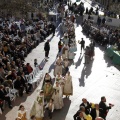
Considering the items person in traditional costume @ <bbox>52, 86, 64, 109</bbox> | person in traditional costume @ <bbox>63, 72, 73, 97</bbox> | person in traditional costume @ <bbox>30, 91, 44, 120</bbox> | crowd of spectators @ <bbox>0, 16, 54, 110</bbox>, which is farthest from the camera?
crowd of spectators @ <bbox>0, 16, 54, 110</bbox>

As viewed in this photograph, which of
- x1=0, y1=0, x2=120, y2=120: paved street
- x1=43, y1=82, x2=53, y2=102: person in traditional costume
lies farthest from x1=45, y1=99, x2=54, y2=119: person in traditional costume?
x1=43, y1=82, x2=53, y2=102: person in traditional costume

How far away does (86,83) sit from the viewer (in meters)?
17.9

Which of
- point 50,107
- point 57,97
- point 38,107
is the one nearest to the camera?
point 38,107

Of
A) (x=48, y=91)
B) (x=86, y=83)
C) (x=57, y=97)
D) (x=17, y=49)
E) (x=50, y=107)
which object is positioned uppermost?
(x=17, y=49)

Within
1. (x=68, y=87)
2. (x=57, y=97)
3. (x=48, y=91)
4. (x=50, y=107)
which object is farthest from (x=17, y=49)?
(x=50, y=107)

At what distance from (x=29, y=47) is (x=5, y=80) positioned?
7947mm

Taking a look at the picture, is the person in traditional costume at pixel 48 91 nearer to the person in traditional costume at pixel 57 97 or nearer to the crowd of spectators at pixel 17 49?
the person in traditional costume at pixel 57 97

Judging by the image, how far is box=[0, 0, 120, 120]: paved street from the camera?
14.3 meters

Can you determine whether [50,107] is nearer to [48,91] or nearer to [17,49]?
[48,91]

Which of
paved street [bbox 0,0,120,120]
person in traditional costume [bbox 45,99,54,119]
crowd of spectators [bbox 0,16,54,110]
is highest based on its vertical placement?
crowd of spectators [bbox 0,16,54,110]

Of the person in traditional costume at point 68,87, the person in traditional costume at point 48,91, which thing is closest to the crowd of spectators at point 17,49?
the person in traditional costume at point 48,91

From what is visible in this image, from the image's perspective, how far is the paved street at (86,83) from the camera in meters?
14.3

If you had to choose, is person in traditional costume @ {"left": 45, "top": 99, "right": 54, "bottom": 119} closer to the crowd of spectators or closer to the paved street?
the paved street

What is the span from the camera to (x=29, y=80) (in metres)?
16.5
